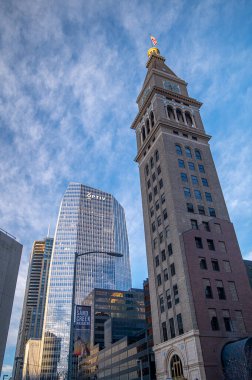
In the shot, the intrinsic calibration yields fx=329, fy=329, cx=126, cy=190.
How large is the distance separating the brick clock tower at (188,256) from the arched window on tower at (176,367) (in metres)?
0.13

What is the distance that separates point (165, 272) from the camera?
5838 centimetres

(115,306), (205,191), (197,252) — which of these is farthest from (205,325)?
(115,306)

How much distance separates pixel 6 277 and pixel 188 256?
33.5 m

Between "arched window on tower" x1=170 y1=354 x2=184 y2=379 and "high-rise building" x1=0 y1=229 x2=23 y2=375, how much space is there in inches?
1231

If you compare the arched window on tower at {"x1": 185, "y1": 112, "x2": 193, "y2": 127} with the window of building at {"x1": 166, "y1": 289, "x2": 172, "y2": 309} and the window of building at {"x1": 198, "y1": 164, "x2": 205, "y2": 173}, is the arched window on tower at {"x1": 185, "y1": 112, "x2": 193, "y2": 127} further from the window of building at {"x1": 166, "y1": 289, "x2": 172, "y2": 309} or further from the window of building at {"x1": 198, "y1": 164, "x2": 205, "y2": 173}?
the window of building at {"x1": 166, "y1": 289, "x2": 172, "y2": 309}

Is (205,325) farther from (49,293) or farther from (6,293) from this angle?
(49,293)

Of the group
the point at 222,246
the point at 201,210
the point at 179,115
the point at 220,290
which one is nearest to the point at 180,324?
the point at 220,290

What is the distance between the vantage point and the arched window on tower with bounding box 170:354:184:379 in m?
48.3

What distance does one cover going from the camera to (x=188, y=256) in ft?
176

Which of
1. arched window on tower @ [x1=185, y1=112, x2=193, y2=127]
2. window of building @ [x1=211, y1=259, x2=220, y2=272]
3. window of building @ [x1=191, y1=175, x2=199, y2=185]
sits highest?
arched window on tower @ [x1=185, y1=112, x2=193, y2=127]

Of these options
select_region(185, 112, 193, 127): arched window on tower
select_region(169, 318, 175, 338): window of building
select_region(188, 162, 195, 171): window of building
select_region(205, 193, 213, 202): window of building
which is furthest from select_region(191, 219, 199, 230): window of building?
select_region(185, 112, 193, 127): arched window on tower

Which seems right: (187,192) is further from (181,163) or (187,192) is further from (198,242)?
(198,242)

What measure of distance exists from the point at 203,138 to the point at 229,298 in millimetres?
39189

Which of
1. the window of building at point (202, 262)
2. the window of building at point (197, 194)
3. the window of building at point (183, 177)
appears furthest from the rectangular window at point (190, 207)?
the window of building at point (202, 262)
